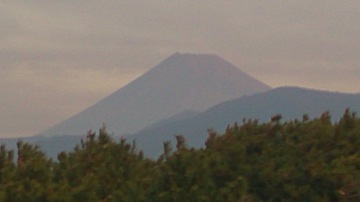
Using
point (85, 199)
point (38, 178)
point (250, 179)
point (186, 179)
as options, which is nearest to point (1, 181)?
point (38, 178)

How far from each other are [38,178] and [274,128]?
15.5 feet

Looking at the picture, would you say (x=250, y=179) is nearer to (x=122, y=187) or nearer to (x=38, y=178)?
(x=122, y=187)

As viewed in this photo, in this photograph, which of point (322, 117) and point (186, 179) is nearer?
point (186, 179)

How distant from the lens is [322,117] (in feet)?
42.8

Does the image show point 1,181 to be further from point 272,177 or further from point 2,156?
point 272,177

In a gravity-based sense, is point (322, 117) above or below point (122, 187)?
above

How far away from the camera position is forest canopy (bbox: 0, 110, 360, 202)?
31.2 ft

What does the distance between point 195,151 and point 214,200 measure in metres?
1.22

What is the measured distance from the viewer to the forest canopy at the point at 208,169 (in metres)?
9.52

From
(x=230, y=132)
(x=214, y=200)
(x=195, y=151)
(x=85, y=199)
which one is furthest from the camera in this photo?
(x=230, y=132)

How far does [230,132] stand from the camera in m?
12.5

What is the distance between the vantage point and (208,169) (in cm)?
1019

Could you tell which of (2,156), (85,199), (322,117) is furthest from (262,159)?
(2,156)

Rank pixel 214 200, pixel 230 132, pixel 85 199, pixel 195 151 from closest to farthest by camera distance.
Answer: pixel 85 199, pixel 214 200, pixel 195 151, pixel 230 132
